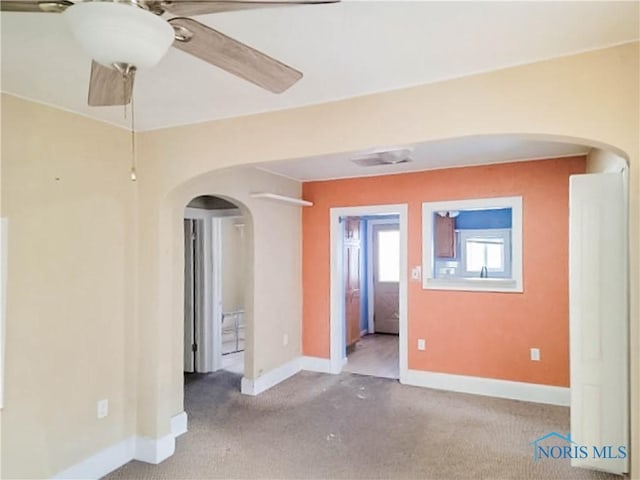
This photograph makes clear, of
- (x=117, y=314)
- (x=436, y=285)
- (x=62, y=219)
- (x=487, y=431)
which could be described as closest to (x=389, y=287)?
(x=436, y=285)

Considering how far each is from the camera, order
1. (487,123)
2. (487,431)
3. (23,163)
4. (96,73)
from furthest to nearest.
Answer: (487,431), (23,163), (487,123), (96,73)

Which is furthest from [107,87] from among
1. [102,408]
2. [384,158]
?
[384,158]

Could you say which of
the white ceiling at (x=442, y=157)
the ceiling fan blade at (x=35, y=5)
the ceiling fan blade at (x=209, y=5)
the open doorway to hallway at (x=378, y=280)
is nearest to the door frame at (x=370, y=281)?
the open doorway to hallway at (x=378, y=280)

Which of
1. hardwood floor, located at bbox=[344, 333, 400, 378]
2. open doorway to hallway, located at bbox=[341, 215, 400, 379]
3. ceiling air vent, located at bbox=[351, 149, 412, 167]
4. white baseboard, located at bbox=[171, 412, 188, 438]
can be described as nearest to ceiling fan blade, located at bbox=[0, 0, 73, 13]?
ceiling air vent, located at bbox=[351, 149, 412, 167]

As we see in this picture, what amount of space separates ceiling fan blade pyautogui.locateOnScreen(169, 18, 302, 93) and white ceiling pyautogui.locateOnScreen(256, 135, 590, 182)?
1.42 meters

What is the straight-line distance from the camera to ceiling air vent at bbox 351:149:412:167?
11.0 feet

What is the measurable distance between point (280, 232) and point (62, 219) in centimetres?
250

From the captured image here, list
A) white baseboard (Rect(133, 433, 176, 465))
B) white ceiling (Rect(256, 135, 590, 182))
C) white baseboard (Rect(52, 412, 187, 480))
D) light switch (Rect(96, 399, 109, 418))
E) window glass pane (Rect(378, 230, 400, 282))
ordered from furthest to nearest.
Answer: window glass pane (Rect(378, 230, 400, 282))
white ceiling (Rect(256, 135, 590, 182))
white baseboard (Rect(133, 433, 176, 465))
light switch (Rect(96, 399, 109, 418))
white baseboard (Rect(52, 412, 187, 480))

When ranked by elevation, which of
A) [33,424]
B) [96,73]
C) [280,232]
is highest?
[96,73]

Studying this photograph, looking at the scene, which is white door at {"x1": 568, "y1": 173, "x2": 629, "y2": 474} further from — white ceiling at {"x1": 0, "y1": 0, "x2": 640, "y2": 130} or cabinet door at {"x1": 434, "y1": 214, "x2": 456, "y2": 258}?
cabinet door at {"x1": 434, "y1": 214, "x2": 456, "y2": 258}

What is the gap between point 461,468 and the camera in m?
2.85

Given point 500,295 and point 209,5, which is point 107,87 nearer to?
point 209,5

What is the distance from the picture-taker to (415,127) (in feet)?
7.30

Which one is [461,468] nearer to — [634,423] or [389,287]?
[634,423]
